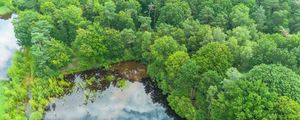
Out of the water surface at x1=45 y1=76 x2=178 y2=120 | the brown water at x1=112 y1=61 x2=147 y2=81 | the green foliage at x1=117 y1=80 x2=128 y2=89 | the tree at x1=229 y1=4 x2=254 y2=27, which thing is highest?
the tree at x1=229 y1=4 x2=254 y2=27

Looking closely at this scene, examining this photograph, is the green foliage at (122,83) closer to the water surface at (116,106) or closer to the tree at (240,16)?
the water surface at (116,106)

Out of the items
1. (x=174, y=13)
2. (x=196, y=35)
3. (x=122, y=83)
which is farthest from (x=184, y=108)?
(x=174, y=13)

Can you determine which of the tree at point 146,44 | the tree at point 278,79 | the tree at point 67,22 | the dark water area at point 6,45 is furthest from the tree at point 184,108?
the dark water area at point 6,45

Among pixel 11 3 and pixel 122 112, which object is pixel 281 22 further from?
pixel 11 3

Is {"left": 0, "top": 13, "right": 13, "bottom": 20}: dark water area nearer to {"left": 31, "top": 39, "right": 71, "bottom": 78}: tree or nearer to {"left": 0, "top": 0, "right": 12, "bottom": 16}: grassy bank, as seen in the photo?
{"left": 0, "top": 0, "right": 12, "bottom": 16}: grassy bank

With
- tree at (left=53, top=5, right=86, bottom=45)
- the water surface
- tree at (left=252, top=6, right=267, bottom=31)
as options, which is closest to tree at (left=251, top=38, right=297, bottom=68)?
tree at (left=252, top=6, right=267, bottom=31)

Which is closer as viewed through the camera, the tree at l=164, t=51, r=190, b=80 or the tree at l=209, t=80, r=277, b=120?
the tree at l=209, t=80, r=277, b=120

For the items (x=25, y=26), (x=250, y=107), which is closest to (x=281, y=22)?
(x=250, y=107)
